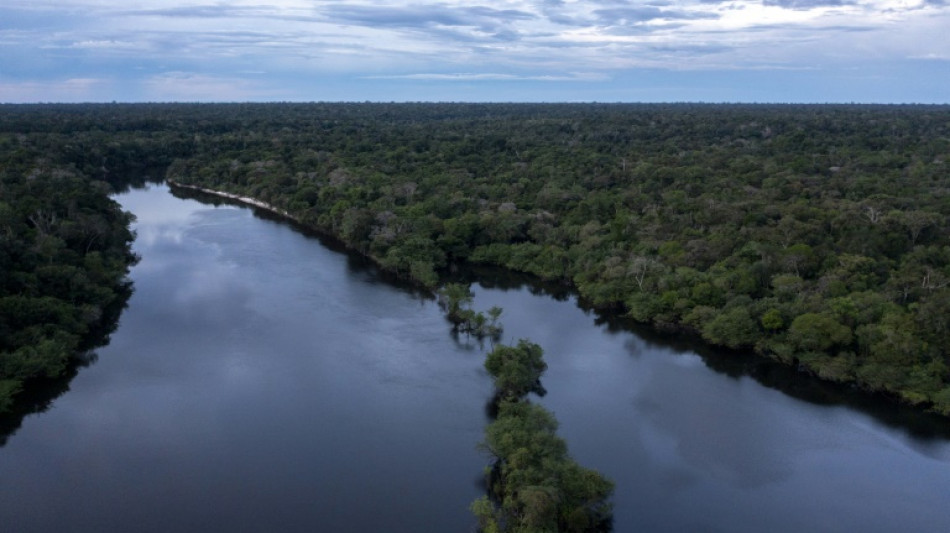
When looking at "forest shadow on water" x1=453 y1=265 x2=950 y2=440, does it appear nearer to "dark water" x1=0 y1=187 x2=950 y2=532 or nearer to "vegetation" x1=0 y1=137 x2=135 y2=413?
"dark water" x1=0 y1=187 x2=950 y2=532

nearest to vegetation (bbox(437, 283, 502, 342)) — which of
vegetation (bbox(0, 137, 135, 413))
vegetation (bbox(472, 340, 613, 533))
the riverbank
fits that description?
vegetation (bbox(472, 340, 613, 533))

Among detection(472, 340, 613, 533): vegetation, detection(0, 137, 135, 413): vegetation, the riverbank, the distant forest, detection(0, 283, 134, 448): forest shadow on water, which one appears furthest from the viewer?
the riverbank

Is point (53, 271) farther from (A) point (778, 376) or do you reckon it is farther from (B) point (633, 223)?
(A) point (778, 376)

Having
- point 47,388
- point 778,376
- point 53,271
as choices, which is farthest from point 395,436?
point 53,271

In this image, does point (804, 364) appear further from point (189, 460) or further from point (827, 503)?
point (189, 460)

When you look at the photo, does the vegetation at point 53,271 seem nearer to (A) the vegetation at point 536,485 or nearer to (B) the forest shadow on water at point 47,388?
(B) the forest shadow on water at point 47,388

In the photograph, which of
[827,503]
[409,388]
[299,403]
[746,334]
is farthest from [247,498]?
[746,334]

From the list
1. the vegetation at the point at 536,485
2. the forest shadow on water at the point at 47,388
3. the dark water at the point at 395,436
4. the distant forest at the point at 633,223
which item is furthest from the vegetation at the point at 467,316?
the forest shadow on water at the point at 47,388
